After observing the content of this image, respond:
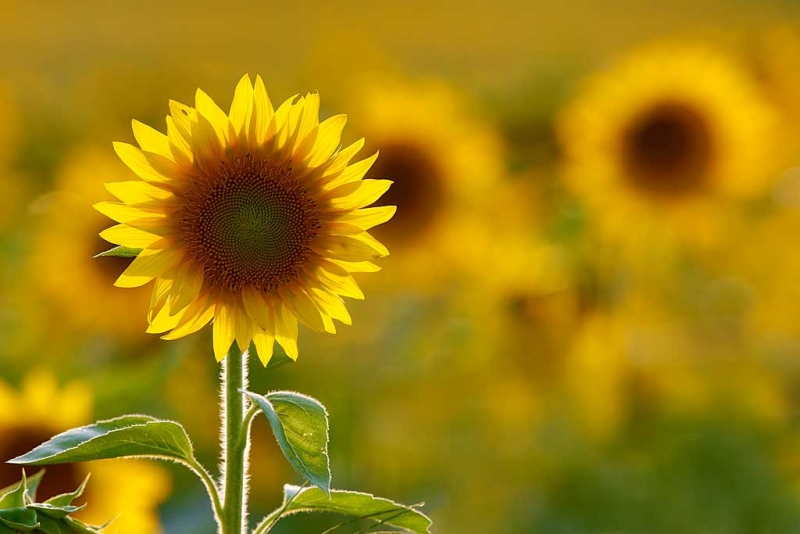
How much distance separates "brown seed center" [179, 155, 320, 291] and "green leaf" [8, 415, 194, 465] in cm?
13

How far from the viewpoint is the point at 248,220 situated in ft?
2.99

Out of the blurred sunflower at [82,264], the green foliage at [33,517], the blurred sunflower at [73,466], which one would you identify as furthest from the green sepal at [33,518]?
the blurred sunflower at [82,264]

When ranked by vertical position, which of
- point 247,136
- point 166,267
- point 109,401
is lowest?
point 109,401

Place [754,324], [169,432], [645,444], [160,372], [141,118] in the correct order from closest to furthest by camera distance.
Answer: [169,432] < [160,372] < [645,444] < [754,324] < [141,118]

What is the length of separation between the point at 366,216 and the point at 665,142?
177 cm

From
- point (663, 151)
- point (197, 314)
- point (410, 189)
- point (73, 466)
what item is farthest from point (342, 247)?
point (663, 151)

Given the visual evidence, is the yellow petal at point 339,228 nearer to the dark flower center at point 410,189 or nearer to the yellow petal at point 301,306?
the yellow petal at point 301,306

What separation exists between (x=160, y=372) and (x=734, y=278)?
192 centimetres

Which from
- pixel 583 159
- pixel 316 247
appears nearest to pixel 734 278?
pixel 583 159

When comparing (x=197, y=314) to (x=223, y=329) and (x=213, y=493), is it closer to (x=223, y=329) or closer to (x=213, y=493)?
(x=223, y=329)

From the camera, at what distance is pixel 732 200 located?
2.62 m

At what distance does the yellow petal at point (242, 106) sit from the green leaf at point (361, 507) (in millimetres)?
261

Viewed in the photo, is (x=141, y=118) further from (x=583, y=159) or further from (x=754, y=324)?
(x=754, y=324)

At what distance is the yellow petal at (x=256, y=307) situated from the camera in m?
0.89
